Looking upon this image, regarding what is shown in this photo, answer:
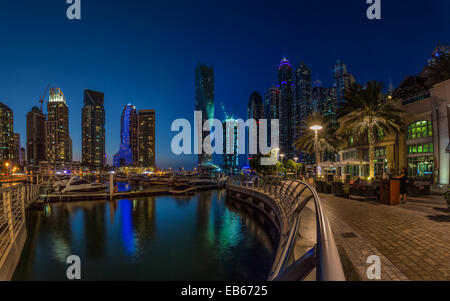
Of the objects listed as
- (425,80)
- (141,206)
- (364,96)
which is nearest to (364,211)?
(364,96)

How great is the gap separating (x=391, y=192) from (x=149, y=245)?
16420mm

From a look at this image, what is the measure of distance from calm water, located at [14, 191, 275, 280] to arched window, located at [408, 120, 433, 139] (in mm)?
20211

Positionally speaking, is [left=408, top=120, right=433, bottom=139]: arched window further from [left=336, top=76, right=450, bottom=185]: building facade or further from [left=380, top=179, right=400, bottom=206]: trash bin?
[left=380, top=179, right=400, bottom=206]: trash bin

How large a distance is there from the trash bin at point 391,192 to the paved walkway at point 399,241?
77.5 inches

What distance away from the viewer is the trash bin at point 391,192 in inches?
471

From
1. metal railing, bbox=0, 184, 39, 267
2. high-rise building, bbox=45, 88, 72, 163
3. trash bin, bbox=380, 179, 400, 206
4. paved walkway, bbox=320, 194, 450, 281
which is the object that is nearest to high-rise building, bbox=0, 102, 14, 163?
high-rise building, bbox=45, 88, 72, 163

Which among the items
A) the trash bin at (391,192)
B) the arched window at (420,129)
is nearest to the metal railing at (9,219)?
the trash bin at (391,192)

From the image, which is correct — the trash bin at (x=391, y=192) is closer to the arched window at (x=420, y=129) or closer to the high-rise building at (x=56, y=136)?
the arched window at (x=420, y=129)

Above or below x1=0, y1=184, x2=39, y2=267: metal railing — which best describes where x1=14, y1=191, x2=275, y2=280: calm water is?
below

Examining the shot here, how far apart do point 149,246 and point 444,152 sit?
28669 millimetres

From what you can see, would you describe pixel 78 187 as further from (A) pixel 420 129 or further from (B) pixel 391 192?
(A) pixel 420 129

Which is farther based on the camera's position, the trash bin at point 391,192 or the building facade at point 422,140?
the building facade at point 422,140

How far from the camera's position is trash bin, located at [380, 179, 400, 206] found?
12.0 metres
